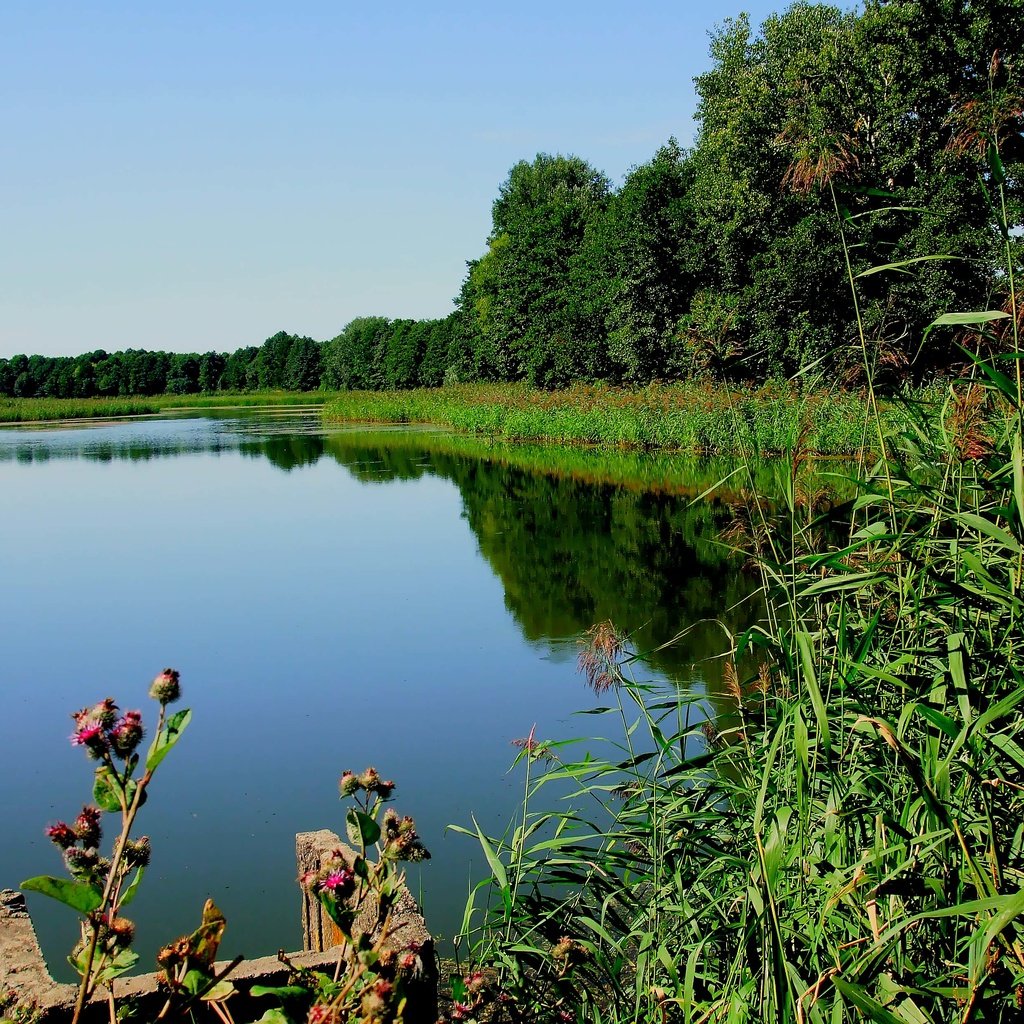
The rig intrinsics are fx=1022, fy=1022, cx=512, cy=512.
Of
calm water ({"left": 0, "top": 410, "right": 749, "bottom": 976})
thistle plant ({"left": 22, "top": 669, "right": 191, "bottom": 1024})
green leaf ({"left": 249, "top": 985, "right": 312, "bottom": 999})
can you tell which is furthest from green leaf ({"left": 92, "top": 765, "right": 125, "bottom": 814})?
calm water ({"left": 0, "top": 410, "right": 749, "bottom": 976})

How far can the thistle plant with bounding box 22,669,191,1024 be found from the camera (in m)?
1.02

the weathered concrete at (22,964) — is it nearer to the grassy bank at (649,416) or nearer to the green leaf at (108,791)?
the green leaf at (108,791)

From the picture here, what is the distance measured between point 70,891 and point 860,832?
1464 millimetres

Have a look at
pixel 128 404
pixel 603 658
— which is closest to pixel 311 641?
pixel 603 658

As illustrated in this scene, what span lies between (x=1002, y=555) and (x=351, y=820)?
5.40ft

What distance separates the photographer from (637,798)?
106 inches

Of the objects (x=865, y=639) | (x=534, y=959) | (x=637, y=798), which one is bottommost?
(x=534, y=959)

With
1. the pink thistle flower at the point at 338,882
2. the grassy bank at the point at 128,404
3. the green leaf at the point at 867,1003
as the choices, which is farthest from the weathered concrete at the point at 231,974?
the grassy bank at the point at 128,404

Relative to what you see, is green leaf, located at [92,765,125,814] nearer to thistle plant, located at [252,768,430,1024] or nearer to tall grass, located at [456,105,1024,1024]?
thistle plant, located at [252,768,430,1024]

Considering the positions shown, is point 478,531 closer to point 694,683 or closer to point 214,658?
point 214,658

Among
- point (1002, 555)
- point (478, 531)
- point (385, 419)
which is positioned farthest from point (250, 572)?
point (385, 419)

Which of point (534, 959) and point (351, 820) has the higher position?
point (351, 820)

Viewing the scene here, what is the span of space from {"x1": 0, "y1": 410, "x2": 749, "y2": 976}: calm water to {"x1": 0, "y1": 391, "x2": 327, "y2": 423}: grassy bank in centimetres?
3278

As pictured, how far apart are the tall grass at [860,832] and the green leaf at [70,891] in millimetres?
605
